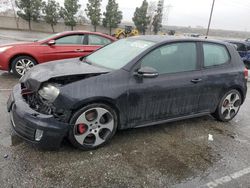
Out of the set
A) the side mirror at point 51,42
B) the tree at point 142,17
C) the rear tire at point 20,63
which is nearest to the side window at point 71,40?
the side mirror at point 51,42

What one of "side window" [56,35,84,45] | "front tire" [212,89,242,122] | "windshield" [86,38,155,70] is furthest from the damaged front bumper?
"side window" [56,35,84,45]

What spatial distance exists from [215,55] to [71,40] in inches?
166

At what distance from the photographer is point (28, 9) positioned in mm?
34281

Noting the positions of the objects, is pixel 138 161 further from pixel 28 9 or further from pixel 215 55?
pixel 28 9

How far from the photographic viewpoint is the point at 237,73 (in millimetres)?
4387

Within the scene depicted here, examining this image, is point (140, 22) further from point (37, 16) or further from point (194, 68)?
point (194, 68)

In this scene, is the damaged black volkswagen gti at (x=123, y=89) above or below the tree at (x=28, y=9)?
below

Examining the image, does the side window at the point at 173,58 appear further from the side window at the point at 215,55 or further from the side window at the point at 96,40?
the side window at the point at 96,40

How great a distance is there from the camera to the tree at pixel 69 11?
36375 mm

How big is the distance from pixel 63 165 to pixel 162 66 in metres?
1.98

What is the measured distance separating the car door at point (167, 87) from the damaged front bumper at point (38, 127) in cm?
103

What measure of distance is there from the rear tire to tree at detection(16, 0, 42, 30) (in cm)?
3198

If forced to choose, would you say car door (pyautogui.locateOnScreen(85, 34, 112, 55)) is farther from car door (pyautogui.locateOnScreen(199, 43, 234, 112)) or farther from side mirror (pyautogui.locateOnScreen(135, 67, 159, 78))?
side mirror (pyautogui.locateOnScreen(135, 67, 159, 78))

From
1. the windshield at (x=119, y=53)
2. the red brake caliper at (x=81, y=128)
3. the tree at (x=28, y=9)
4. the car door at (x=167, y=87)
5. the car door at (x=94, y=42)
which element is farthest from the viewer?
the tree at (x=28, y=9)
